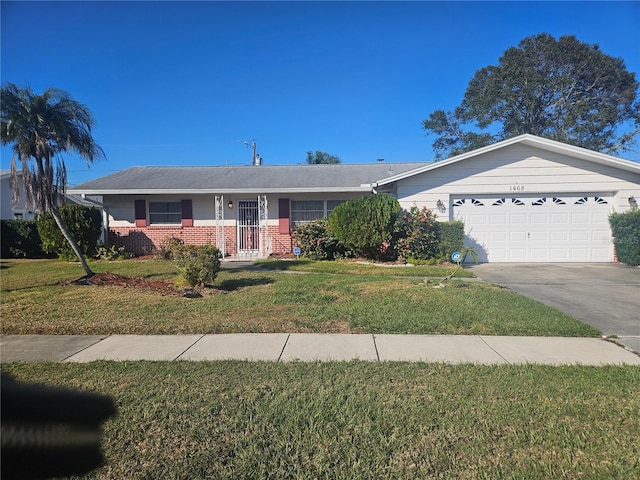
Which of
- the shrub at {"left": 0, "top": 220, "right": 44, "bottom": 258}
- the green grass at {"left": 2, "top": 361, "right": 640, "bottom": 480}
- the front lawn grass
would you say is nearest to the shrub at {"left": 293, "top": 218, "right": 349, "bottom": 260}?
the front lawn grass

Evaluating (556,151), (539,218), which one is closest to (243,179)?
(539,218)

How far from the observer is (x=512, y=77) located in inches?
1107

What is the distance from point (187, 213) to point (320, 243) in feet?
19.5

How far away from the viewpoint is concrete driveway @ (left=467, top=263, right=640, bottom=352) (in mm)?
5887

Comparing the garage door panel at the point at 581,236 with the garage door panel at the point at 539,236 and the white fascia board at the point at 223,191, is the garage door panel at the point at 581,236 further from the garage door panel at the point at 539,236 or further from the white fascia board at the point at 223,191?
the white fascia board at the point at 223,191

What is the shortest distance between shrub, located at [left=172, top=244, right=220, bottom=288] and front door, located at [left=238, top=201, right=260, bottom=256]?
7299 mm

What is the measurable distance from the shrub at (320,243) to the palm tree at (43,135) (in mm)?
6780

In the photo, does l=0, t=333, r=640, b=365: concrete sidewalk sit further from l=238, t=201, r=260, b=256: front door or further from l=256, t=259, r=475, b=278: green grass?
l=238, t=201, r=260, b=256: front door

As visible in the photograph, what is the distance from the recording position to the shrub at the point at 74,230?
46.2 ft

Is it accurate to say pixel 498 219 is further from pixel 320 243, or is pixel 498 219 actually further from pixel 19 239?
pixel 19 239

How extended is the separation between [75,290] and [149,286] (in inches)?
59.7

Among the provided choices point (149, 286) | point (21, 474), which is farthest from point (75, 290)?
point (21, 474)

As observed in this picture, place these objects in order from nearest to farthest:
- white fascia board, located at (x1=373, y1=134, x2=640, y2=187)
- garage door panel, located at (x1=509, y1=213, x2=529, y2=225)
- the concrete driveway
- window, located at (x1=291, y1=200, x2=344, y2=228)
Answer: the concrete driveway → white fascia board, located at (x1=373, y1=134, x2=640, y2=187) → garage door panel, located at (x1=509, y1=213, x2=529, y2=225) → window, located at (x1=291, y1=200, x2=344, y2=228)

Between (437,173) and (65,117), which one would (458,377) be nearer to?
(65,117)
